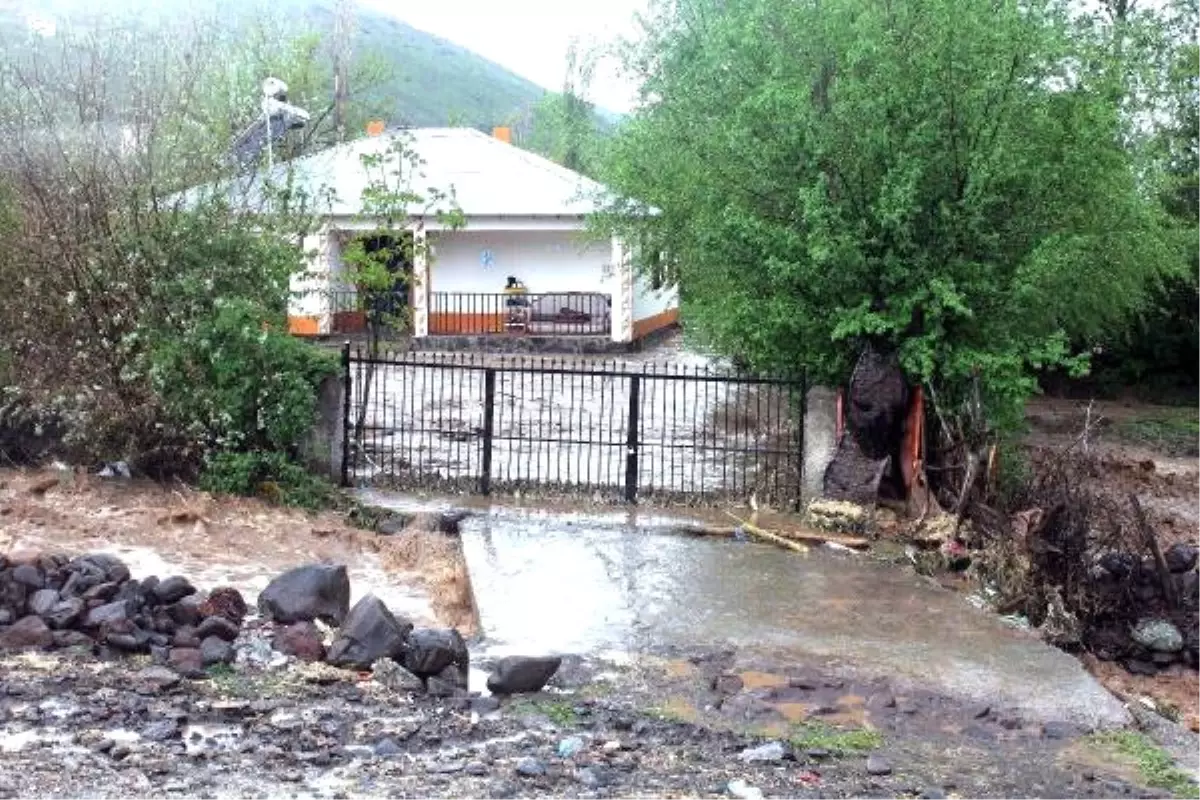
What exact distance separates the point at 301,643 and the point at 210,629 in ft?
1.69

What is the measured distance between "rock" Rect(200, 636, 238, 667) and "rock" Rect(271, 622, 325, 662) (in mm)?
300

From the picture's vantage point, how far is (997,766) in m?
6.79

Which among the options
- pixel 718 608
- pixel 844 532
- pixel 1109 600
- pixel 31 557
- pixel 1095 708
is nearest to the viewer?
pixel 1095 708

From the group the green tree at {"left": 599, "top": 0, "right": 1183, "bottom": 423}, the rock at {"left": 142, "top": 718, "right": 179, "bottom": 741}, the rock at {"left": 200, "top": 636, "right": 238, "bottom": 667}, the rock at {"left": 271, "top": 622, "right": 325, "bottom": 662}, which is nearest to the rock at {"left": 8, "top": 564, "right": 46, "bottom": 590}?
the rock at {"left": 200, "top": 636, "right": 238, "bottom": 667}

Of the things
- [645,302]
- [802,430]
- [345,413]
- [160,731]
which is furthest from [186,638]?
[645,302]

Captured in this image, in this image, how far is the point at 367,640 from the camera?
25.4ft

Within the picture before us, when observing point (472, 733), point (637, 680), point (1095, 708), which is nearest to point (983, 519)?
point (1095, 708)

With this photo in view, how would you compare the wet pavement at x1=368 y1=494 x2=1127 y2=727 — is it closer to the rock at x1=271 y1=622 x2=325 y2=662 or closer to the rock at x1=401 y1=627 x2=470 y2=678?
the rock at x1=401 y1=627 x2=470 y2=678

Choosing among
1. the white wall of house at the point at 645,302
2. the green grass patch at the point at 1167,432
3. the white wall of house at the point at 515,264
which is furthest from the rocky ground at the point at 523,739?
the white wall of house at the point at 515,264

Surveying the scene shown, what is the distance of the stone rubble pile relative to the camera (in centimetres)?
756

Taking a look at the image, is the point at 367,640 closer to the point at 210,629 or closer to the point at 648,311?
the point at 210,629

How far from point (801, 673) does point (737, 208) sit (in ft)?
18.3

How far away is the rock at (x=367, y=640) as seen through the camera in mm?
7695

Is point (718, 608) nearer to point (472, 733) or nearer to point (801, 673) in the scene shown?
point (801, 673)
